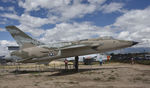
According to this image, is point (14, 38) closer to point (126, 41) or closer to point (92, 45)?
point (92, 45)

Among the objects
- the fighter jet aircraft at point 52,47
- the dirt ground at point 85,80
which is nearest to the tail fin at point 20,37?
the fighter jet aircraft at point 52,47

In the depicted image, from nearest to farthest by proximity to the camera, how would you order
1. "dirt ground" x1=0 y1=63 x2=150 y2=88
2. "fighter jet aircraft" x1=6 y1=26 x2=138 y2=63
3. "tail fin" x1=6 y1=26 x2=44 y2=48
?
1. "dirt ground" x1=0 y1=63 x2=150 y2=88
2. "fighter jet aircraft" x1=6 y1=26 x2=138 y2=63
3. "tail fin" x1=6 y1=26 x2=44 y2=48

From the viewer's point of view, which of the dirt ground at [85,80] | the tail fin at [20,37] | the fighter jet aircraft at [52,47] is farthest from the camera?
the tail fin at [20,37]

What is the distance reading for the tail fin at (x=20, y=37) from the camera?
17.0 meters

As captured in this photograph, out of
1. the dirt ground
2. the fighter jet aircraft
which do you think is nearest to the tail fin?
the fighter jet aircraft

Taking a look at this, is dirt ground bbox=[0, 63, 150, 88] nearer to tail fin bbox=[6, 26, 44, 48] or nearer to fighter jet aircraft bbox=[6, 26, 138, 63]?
fighter jet aircraft bbox=[6, 26, 138, 63]

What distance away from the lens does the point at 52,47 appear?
16.9m

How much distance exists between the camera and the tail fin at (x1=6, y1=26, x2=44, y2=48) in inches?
671

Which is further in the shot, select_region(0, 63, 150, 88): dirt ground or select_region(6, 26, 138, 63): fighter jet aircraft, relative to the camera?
select_region(6, 26, 138, 63): fighter jet aircraft

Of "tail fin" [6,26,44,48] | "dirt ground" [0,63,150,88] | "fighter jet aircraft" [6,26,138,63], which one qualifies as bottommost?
"dirt ground" [0,63,150,88]

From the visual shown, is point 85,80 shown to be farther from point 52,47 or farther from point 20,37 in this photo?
point 20,37

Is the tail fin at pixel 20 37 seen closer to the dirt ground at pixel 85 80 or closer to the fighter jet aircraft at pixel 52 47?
the fighter jet aircraft at pixel 52 47

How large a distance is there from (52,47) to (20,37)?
13.9 feet

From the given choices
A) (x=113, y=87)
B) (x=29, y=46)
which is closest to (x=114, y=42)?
(x=113, y=87)
